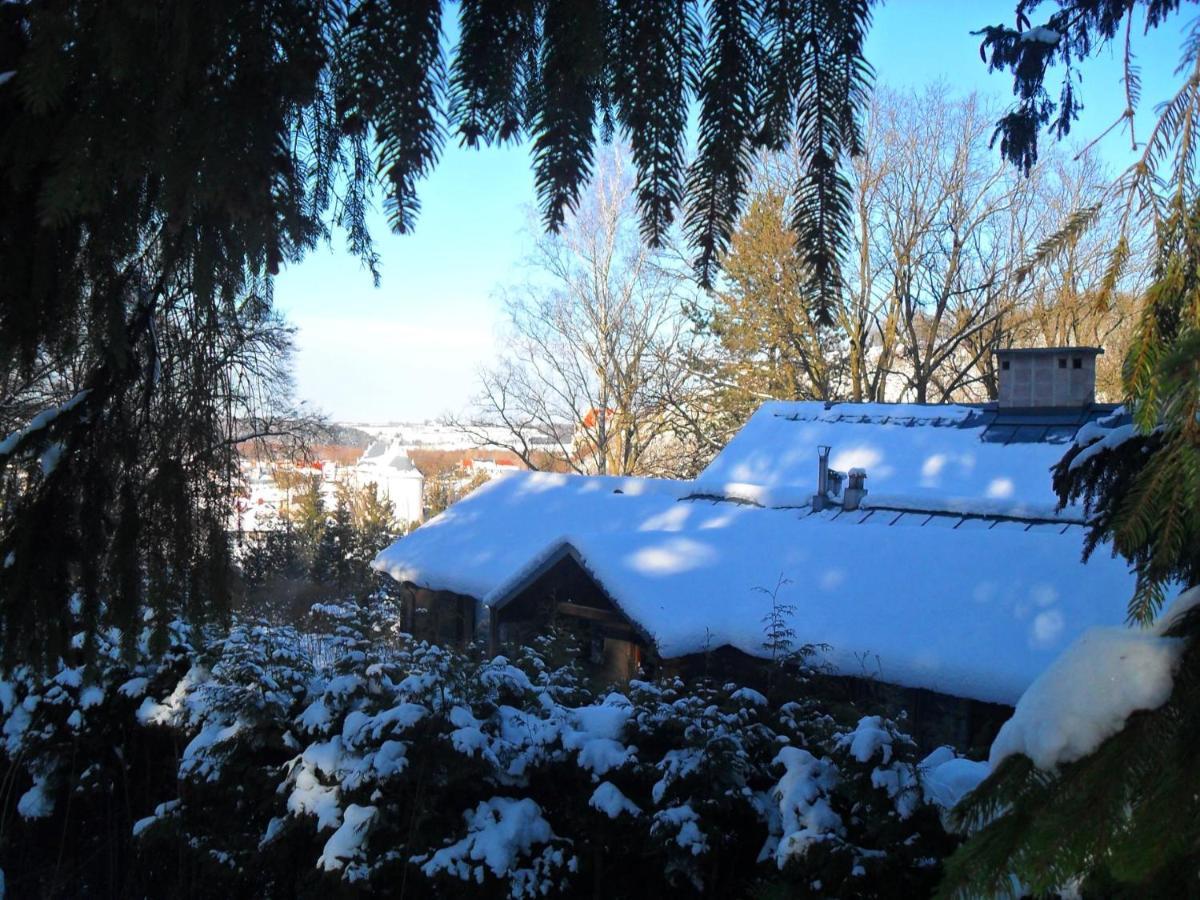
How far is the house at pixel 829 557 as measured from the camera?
8.52m

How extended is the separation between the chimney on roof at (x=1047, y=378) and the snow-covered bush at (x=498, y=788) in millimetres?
12800

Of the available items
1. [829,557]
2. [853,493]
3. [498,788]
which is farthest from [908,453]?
[498,788]

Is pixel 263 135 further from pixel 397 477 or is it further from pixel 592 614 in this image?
pixel 397 477

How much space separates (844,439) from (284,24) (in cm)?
1573

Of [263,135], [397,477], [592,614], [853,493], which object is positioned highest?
[263,135]

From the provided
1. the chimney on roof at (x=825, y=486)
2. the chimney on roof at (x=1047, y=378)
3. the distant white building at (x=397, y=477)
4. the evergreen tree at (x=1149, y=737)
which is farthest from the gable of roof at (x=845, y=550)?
the distant white building at (x=397, y=477)

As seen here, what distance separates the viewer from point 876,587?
9672mm

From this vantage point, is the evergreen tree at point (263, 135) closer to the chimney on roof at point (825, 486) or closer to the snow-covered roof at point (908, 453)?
the snow-covered roof at point (908, 453)

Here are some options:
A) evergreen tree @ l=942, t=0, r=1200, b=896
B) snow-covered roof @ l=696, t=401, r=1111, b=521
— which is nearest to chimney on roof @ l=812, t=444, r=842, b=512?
snow-covered roof @ l=696, t=401, r=1111, b=521

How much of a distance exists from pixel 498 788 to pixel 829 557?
7.05 m

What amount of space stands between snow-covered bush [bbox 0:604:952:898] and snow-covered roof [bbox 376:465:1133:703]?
3.52 m

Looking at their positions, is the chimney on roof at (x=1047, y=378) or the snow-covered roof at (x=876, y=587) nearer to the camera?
the snow-covered roof at (x=876, y=587)

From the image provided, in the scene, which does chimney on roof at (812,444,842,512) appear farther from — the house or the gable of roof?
the gable of roof

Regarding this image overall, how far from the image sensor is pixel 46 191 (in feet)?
5.86
